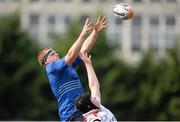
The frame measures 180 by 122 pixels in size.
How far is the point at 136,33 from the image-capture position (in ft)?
286

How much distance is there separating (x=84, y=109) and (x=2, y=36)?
49.3m

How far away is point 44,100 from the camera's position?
60562 millimetres

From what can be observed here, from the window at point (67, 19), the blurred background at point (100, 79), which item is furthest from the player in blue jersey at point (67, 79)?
the window at point (67, 19)

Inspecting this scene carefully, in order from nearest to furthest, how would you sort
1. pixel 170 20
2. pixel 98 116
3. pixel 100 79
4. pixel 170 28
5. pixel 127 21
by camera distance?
pixel 98 116
pixel 100 79
pixel 127 21
pixel 170 28
pixel 170 20

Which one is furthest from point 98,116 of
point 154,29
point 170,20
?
point 170,20

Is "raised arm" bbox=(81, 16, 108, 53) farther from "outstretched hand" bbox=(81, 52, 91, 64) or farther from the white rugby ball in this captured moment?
the white rugby ball

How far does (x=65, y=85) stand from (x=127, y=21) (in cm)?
7172

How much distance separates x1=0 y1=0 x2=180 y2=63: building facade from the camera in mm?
85438

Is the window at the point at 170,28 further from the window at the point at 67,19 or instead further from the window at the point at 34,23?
the window at the point at 34,23

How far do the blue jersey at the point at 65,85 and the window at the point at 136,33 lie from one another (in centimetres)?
7154

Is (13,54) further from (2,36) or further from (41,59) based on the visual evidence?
(41,59)

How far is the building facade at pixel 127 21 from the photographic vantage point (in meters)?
85.4

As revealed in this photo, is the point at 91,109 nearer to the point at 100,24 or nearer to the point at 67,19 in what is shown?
the point at 100,24

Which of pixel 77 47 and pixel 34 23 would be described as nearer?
pixel 77 47
